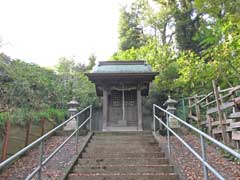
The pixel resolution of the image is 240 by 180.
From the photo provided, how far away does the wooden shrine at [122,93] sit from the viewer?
9617 mm

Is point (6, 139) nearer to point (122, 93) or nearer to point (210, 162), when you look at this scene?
point (210, 162)

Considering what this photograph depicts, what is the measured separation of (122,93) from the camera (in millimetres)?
10531

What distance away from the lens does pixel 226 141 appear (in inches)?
247

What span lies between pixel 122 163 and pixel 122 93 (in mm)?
5695

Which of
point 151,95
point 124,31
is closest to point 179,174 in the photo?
point 151,95

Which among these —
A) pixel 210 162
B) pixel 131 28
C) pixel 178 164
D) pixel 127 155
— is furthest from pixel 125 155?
pixel 131 28

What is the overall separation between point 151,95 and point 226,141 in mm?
8043

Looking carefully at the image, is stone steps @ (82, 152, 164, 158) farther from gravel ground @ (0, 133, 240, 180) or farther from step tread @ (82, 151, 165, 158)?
gravel ground @ (0, 133, 240, 180)

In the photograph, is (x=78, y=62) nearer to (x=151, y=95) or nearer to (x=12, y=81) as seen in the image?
(x=151, y=95)

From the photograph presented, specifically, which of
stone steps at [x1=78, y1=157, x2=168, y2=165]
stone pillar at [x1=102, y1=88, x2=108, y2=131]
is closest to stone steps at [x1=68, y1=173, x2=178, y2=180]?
stone steps at [x1=78, y1=157, x2=168, y2=165]

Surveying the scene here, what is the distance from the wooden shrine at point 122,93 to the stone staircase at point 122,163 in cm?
313

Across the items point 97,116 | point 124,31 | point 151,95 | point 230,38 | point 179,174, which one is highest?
point 124,31

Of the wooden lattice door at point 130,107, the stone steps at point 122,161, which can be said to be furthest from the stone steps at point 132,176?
the wooden lattice door at point 130,107

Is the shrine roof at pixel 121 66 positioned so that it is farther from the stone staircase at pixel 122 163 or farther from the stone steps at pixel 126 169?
the stone steps at pixel 126 169
